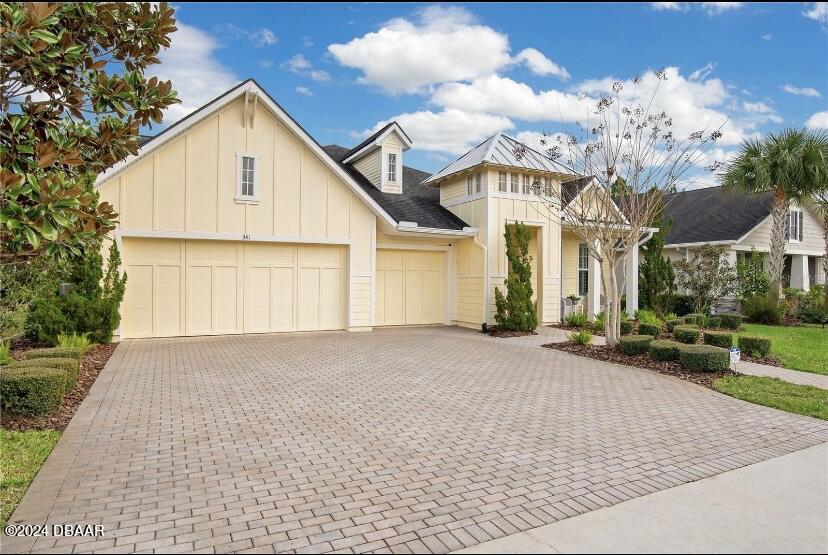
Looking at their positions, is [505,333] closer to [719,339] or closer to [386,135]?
[719,339]

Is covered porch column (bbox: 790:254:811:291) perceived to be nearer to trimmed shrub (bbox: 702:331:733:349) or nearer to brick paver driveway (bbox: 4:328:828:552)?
trimmed shrub (bbox: 702:331:733:349)

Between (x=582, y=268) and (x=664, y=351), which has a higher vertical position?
(x=582, y=268)

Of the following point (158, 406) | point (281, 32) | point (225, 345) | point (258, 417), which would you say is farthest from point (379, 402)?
point (225, 345)

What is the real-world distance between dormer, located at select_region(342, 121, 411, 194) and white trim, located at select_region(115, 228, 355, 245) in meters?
4.46

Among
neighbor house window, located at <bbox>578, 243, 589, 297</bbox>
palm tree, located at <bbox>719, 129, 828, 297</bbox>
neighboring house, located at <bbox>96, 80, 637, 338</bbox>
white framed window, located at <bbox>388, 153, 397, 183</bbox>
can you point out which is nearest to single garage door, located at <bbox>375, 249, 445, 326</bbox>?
neighboring house, located at <bbox>96, 80, 637, 338</bbox>

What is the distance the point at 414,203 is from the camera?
58.9ft

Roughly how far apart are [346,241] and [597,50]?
812 centimetres

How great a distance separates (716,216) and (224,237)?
2239 centimetres

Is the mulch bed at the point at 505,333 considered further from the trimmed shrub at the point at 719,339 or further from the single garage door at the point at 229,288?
the trimmed shrub at the point at 719,339

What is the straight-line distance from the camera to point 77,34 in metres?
4.65

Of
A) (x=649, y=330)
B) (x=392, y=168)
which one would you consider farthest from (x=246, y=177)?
(x=649, y=330)

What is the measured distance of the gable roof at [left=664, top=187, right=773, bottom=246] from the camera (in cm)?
2227

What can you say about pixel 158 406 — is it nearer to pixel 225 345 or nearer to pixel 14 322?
pixel 225 345

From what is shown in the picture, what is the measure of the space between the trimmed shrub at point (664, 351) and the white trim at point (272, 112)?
784 centimetres
